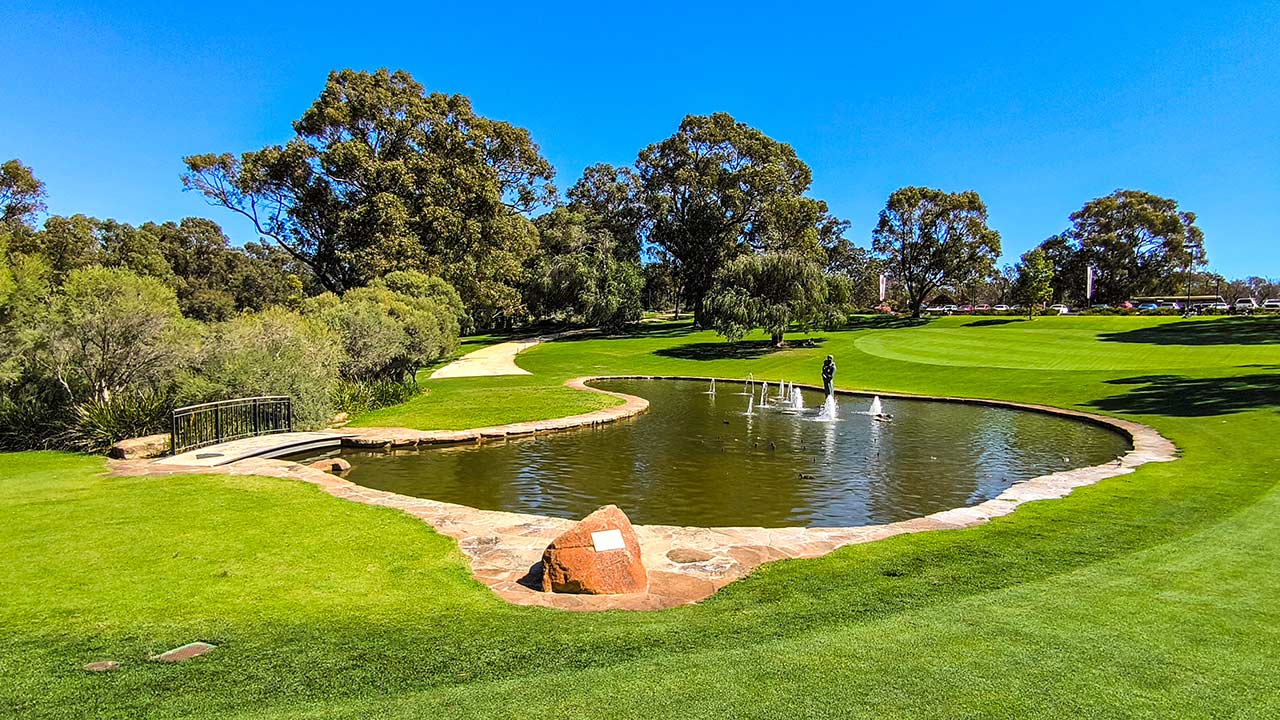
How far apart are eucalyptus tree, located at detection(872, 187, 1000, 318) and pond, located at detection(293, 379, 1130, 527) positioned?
128 feet

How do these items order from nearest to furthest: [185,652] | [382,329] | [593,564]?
1. [185,652]
2. [593,564]
3. [382,329]

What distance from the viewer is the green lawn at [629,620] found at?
10.8ft

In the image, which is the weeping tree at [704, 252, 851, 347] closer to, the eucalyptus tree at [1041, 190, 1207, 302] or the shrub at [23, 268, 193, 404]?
the shrub at [23, 268, 193, 404]

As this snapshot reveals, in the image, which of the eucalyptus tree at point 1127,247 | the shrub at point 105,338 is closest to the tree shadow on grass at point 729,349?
the shrub at point 105,338

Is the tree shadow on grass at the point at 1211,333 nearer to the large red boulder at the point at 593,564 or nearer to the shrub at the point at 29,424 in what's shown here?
the large red boulder at the point at 593,564

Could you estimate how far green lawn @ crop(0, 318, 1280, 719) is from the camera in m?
3.29

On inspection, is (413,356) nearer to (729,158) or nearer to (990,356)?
(990,356)

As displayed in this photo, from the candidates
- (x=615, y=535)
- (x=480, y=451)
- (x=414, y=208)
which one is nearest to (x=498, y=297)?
(x=414, y=208)

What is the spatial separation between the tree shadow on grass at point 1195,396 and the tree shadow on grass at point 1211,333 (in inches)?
480

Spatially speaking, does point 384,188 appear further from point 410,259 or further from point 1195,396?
point 1195,396

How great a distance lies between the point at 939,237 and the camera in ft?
174

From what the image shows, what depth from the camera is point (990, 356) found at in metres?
29.2

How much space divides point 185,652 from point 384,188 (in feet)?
108

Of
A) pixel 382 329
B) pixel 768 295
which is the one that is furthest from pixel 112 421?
pixel 768 295
